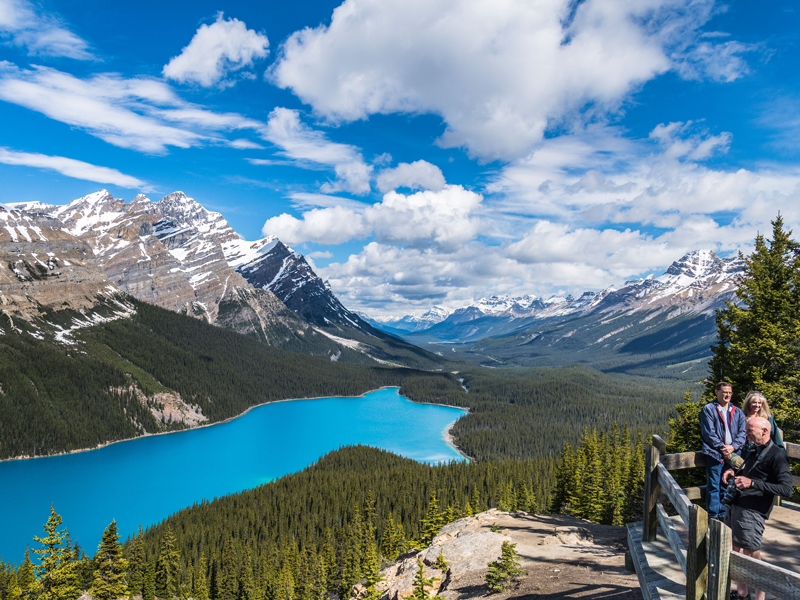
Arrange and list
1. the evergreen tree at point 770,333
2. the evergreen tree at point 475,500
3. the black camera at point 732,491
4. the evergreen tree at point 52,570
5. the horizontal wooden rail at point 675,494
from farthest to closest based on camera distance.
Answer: the evergreen tree at point 475,500, the evergreen tree at point 52,570, the evergreen tree at point 770,333, the black camera at point 732,491, the horizontal wooden rail at point 675,494

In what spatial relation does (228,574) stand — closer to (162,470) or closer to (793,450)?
(793,450)

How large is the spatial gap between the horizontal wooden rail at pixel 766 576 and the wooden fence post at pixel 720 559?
10cm

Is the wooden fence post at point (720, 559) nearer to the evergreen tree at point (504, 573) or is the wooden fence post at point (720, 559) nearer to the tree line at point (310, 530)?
the evergreen tree at point (504, 573)

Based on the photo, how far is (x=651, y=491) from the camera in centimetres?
1000

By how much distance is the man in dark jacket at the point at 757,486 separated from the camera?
7969 mm

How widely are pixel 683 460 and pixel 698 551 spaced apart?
16.4 ft

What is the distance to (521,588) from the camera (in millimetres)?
14992

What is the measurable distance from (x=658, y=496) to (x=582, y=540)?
10.7 m

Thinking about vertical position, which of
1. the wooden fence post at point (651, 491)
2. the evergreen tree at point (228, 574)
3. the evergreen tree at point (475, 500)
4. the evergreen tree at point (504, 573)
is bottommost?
the evergreen tree at point (228, 574)

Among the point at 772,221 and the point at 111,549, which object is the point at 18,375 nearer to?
the point at 111,549

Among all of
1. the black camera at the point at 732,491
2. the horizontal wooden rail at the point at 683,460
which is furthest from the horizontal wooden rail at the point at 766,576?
the horizontal wooden rail at the point at 683,460

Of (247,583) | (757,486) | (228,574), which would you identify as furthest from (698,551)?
(228,574)

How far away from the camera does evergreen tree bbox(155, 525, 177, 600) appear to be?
5159cm

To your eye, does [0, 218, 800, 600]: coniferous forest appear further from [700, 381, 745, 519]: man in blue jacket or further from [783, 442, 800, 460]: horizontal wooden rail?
[700, 381, 745, 519]: man in blue jacket
